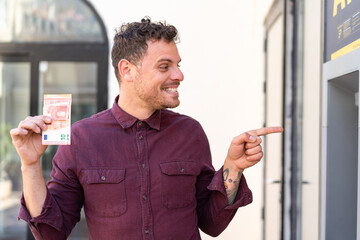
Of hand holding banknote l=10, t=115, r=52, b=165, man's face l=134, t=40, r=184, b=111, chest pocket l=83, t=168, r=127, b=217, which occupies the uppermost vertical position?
man's face l=134, t=40, r=184, b=111

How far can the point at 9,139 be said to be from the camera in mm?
5145

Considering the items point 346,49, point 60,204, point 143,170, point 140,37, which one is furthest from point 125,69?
point 346,49

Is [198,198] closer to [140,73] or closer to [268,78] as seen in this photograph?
[140,73]

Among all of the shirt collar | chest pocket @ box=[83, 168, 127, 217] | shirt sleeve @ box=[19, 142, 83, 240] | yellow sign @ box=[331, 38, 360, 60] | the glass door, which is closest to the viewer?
yellow sign @ box=[331, 38, 360, 60]

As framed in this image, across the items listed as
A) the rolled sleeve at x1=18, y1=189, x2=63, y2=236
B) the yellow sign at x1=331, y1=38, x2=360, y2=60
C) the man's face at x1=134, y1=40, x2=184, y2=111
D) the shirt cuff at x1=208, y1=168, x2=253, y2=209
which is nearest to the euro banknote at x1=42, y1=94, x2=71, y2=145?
the rolled sleeve at x1=18, y1=189, x2=63, y2=236

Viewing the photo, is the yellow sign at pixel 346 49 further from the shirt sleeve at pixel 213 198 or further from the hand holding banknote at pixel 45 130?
the hand holding banknote at pixel 45 130

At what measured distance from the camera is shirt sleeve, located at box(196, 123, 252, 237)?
5.87ft

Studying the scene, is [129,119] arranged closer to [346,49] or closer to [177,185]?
[177,185]

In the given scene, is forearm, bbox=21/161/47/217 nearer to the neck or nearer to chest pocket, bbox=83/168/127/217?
chest pocket, bbox=83/168/127/217

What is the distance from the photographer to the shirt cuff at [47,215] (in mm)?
1654

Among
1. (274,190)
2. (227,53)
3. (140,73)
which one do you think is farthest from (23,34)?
(140,73)

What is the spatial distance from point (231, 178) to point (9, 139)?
388cm

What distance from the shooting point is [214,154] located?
15.3ft

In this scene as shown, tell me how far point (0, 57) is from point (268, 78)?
2.70m
